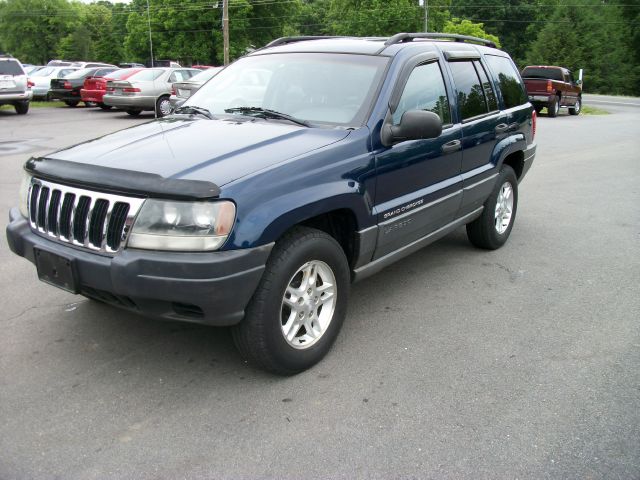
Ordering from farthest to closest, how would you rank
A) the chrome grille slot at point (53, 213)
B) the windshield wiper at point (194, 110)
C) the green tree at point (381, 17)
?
the green tree at point (381, 17) → the windshield wiper at point (194, 110) → the chrome grille slot at point (53, 213)

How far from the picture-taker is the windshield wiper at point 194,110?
4.27 m

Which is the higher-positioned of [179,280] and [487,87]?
[487,87]

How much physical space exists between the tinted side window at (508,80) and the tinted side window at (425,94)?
3.82 ft

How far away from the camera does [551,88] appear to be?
74.4ft

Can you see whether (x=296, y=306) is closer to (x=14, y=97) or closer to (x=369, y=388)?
(x=369, y=388)

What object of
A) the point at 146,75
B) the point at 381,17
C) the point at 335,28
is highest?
the point at 381,17

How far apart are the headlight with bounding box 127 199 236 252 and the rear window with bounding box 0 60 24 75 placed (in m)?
18.0

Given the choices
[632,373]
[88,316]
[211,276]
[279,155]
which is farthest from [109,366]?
[632,373]

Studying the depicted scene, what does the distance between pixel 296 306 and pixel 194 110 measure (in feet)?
6.11

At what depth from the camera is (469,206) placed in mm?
5105

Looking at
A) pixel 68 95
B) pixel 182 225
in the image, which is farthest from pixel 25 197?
pixel 68 95

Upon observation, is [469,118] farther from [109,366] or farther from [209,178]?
[109,366]

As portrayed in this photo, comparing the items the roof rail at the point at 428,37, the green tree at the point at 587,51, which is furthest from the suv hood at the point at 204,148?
the green tree at the point at 587,51

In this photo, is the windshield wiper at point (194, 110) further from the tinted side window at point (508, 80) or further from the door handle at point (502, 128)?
the tinted side window at point (508, 80)
